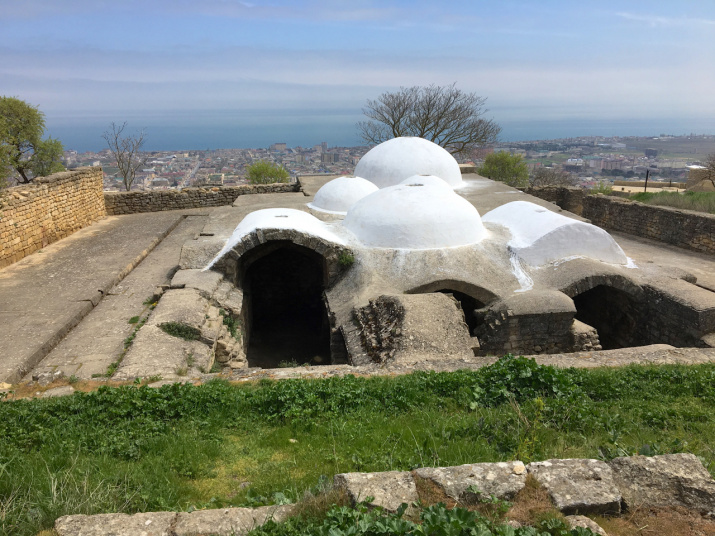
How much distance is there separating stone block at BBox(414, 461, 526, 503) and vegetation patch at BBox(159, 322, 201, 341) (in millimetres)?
Answer: 4893

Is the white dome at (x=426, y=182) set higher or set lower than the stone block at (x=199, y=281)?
higher

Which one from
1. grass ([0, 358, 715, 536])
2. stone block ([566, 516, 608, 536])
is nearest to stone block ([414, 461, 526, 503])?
stone block ([566, 516, 608, 536])

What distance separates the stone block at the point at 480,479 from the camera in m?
2.77

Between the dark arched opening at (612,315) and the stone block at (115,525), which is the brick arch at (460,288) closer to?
the dark arched opening at (612,315)

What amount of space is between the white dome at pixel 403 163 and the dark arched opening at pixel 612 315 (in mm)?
7212

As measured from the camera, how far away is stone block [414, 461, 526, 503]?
2.77m

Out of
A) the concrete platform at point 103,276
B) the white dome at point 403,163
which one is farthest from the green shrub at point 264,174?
the white dome at point 403,163

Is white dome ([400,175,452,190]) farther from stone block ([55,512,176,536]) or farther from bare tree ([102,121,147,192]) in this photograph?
bare tree ([102,121,147,192])

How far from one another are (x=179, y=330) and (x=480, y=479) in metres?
5.26

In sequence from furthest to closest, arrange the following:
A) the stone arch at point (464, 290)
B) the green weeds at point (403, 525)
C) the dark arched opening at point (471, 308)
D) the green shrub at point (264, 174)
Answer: the green shrub at point (264, 174) → the stone arch at point (464, 290) → the dark arched opening at point (471, 308) → the green weeds at point (403, 525)

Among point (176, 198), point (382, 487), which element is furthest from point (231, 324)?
point (176, 198)

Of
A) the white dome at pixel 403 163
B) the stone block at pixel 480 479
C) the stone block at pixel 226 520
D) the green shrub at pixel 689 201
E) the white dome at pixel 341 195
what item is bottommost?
the stone block at pixel 226 520

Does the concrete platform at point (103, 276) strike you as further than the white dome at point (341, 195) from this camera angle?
No

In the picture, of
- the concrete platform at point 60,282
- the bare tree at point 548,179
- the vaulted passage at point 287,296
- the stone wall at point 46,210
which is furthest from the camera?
the bare tree at point 548,179
